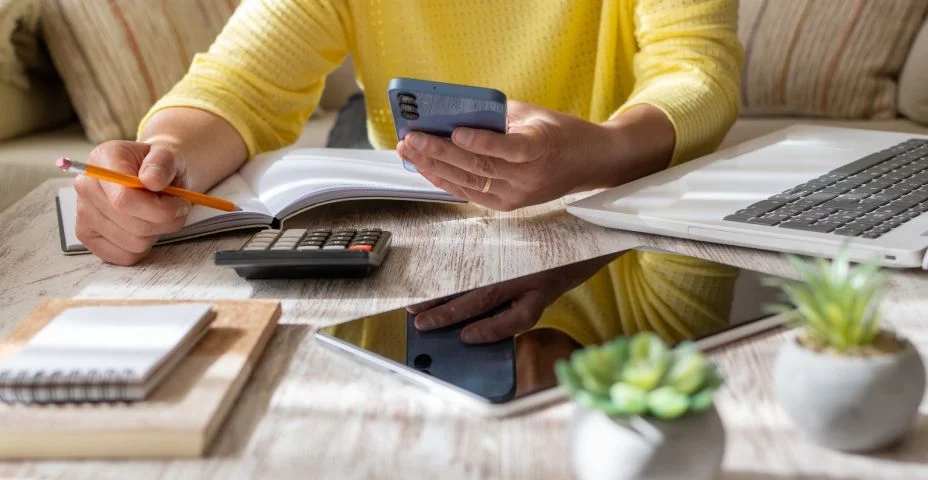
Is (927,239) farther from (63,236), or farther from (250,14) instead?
(250,14)

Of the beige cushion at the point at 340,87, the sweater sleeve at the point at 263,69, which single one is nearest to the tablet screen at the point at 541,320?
the sweater sleeve at the point at 263,69

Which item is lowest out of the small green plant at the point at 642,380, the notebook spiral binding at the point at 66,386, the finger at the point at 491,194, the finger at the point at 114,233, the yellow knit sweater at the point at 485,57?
the yellow knit sweater at the point at 485,57

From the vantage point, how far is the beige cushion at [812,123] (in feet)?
6.29

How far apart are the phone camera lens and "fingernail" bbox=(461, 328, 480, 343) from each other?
37 millimetres

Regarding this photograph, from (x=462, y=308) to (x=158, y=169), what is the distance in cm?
41

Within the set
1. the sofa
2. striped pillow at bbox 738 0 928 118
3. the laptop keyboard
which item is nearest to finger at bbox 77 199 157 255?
the laptop keyboard

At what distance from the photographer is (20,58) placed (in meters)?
2.19

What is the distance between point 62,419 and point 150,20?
182 cm

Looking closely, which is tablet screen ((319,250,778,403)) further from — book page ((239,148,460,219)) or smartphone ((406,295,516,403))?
book page ((239,148,460,219))

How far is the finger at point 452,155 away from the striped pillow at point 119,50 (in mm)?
1434

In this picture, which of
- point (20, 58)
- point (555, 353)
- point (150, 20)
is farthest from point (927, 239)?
point (20, 58)

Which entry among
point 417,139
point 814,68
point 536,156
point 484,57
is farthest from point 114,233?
point 814,68

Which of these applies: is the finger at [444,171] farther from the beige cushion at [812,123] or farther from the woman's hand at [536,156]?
the beige cushion at [812,123]

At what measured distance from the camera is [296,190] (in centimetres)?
105
